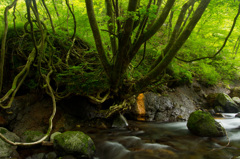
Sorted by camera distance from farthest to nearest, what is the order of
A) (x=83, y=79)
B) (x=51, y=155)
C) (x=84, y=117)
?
1. (x=84, y=117)
2. (x=83, y=79)
3. (x=51, y=155)

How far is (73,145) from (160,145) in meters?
2.53

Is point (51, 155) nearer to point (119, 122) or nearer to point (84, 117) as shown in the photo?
point (84, 117)

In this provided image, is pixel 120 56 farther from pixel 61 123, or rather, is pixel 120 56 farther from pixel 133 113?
pixel 133 113

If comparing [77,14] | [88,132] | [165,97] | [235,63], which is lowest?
[88,132]

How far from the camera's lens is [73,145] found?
3729mm

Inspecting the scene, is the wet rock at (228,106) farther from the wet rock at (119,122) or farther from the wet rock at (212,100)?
the wet rock at (119,122)

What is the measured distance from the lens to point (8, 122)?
4.95 meters

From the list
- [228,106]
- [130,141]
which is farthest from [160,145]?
[228,106]

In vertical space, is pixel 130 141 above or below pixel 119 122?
below

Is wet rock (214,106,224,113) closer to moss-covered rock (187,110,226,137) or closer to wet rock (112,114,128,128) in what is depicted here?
moss-covered rock (187,110,226,137)

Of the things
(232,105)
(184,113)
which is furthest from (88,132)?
(232,105)

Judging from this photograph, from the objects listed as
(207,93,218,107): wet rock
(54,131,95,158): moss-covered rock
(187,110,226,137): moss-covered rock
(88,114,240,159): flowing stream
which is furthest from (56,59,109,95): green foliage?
(207,93,218,107): wet rock

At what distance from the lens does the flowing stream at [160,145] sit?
392 cm

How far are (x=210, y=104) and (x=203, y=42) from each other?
6.63 m
